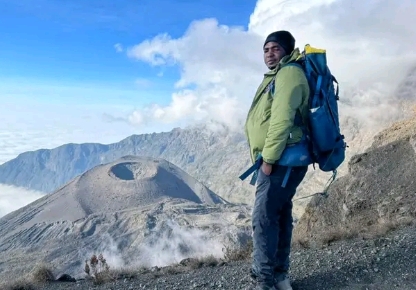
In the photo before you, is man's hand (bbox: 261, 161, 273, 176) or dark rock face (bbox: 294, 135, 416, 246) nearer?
man's hand (bbox: 261, 161, 273, 176)

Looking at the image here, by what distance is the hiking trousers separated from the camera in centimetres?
462

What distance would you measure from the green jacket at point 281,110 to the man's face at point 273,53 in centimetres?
10

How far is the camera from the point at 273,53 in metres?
4.66

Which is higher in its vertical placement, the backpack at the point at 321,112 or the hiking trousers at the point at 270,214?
the backpack at the point at 321,112

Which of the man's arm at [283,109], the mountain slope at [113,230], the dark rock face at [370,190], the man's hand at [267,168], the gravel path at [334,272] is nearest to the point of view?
the man's arm at [283,109]

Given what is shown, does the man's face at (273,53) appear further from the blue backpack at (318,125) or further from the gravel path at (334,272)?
the gravel path at (334,272)

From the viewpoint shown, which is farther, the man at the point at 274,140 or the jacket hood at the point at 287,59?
the jacket hood at the point at 287,59

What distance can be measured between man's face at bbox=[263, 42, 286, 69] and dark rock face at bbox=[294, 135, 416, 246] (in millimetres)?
9917

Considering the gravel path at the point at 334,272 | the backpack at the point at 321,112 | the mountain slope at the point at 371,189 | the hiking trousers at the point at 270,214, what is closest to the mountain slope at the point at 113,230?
the mountain slope at the point at 371,189

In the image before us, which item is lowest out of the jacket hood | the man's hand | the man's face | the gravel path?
the gravel path

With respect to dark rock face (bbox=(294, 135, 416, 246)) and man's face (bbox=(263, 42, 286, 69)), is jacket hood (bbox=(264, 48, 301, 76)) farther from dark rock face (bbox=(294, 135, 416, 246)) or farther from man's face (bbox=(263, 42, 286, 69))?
dark rock face (bbox=(294, 135, 416, 246))

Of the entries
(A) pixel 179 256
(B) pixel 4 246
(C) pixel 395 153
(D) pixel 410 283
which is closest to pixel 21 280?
(D) pixel 410 283

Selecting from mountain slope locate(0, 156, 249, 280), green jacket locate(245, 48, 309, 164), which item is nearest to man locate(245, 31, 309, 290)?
green jacket locate(245, 48, 309, 164)

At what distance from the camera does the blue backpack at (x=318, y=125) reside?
4.46 meters
